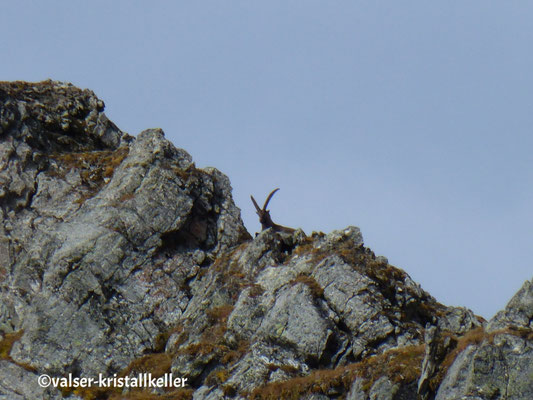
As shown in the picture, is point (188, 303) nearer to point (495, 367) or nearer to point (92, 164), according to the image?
point (92, 164)

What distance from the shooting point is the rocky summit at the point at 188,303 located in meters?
25.3

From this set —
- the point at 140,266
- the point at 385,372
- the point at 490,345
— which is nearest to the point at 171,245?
the point at 140,266

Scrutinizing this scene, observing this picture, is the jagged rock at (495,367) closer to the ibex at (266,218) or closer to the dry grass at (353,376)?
the dry grass at (353,376)

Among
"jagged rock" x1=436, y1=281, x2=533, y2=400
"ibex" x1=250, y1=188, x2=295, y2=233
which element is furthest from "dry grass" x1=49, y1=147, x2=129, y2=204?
"jagged rock" x1=436, y1=281, x2=533, y2=400

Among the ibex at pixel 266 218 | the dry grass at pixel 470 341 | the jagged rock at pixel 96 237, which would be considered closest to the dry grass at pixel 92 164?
the jagged rock at pixel 96 237

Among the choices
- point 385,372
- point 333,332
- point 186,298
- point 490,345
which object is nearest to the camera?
point 490,345

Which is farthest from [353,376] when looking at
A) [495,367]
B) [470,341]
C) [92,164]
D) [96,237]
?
[92,164]

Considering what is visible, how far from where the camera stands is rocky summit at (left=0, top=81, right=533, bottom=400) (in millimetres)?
25297

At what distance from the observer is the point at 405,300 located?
32.8 meters

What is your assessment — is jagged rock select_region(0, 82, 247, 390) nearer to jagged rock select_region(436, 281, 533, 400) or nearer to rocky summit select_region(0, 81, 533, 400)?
rocky summit select_region(0, 81, 533, 400)

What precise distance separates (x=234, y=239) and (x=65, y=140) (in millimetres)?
11845

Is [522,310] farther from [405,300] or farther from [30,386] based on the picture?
[30,386]

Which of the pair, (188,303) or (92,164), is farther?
(92,164)

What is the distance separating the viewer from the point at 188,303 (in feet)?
120
